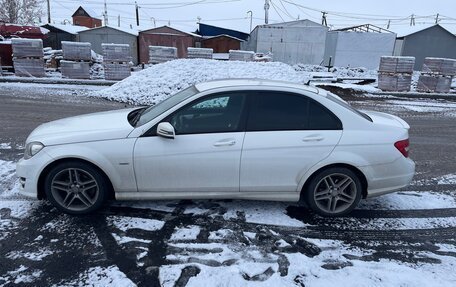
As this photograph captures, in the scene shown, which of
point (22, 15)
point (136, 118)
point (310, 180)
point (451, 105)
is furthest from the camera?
point (22, 15)

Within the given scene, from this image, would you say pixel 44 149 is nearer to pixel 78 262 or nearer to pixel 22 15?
pixel 78 262

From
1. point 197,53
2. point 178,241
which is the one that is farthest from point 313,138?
point 197,53

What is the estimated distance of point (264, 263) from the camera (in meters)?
3.34

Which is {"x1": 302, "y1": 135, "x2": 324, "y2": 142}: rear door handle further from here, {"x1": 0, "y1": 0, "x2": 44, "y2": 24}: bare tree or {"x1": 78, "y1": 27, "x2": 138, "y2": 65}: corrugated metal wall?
{"x1": 0, "y1": 0, "x2": 44, "y2": 24}: bare tree

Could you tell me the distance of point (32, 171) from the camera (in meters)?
3.92

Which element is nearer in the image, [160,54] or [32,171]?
[32,171]

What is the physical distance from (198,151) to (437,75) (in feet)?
54.6

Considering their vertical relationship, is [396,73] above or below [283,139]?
above

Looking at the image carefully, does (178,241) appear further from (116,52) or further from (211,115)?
(116,52)

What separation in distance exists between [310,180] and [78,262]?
100 inches

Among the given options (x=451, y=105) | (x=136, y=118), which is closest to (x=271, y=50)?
(x=451, y=105)

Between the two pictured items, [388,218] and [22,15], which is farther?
[22,15]

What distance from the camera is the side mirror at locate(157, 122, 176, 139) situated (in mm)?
3852

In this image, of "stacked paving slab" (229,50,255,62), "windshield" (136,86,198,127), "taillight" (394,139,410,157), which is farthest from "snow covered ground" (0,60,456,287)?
"stacked paving slab" (229,50,255,62)
